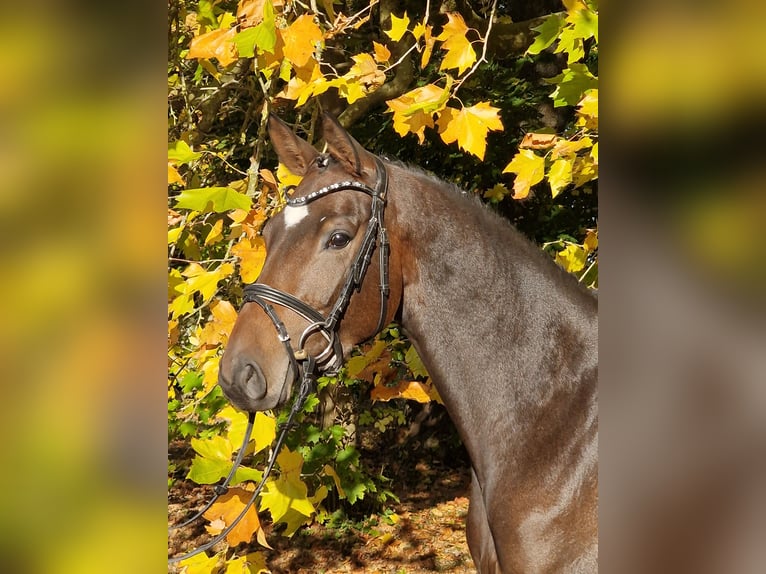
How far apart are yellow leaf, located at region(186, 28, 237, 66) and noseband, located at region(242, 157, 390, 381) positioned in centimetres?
65

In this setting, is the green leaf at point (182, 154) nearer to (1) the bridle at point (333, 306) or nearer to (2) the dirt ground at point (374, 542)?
(1) the bridle at point (333, 306)

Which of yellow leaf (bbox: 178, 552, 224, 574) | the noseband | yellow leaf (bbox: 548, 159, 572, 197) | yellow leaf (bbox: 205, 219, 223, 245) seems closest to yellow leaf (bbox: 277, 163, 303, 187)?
yellow leaf (bbox: 205, 219, 223, 245)

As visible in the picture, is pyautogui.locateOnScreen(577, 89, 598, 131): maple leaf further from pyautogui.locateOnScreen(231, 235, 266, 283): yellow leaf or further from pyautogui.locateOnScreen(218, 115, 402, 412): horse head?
pyautogui.locateOnScreen(231, 235, 266, 283): yellow leaf

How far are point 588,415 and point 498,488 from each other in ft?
1.25

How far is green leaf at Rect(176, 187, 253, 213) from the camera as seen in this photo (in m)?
2.26

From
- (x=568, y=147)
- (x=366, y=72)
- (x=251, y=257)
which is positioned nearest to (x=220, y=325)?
(x=251, y=257)

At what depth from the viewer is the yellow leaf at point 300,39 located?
7.41ft

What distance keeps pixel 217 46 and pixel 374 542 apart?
4538 mm

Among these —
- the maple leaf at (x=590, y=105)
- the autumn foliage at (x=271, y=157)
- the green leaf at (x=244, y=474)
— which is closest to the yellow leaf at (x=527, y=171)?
the autumn foliage at (x=271, y=157)

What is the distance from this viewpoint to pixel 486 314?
80.4 inches
